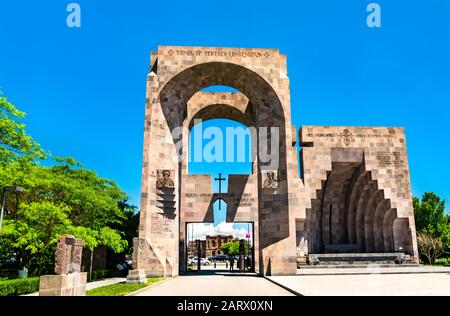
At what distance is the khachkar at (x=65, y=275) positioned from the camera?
32.7 feet

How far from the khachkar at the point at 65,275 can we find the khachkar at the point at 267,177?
829 centimetres

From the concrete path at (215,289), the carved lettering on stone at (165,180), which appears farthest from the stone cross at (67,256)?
the carved lettering on stone at (165,180)

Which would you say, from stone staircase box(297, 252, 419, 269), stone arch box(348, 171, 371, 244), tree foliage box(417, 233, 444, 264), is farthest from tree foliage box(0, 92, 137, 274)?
tree foliage box(417, 233, 444, 264)

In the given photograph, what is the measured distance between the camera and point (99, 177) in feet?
94.3

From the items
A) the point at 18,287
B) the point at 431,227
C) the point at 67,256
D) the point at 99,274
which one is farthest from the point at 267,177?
the point at 431,227

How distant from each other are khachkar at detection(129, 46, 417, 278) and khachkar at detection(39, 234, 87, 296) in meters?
8.29

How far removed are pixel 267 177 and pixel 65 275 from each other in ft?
58.0

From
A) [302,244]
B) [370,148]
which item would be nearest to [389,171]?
[370,148]

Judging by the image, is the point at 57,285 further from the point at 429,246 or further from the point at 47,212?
the point at 429,246

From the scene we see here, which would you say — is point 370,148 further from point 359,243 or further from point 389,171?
point 359,243

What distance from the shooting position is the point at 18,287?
16266mm

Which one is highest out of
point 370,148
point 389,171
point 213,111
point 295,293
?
point 213,111

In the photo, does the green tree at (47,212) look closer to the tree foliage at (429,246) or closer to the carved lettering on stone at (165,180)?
the carved lettering on stone at (165,180)
